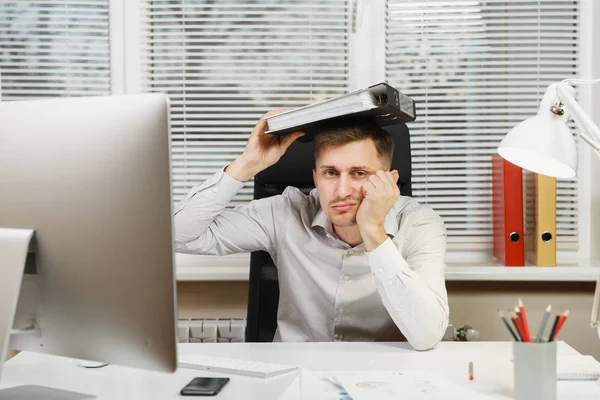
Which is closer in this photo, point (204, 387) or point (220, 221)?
point (204, 387)

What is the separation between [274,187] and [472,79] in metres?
0.94

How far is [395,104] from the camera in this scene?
149cm

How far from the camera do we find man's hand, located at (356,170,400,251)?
1.54 meters

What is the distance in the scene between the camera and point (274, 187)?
6.55 ft

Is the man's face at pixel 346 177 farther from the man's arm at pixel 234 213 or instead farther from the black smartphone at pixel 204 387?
the black smartphone at pixel 204 387

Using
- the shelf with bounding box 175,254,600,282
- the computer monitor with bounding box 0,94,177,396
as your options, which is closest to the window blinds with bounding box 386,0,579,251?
the shelf with bounding box 175,254,600,282

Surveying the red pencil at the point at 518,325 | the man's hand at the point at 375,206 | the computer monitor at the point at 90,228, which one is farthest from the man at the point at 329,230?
the computer monitor at the point at 90,228

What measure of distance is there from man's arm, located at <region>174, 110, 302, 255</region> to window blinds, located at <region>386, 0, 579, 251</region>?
771 millimetres

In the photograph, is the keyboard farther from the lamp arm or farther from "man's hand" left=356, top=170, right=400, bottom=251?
the lamp arm

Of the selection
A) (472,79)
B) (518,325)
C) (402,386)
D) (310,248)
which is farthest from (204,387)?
(472,79)

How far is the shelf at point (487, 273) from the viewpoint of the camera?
223 centimetres

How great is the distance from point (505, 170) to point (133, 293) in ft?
5.31

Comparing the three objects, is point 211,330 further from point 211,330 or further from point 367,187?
point 367,187

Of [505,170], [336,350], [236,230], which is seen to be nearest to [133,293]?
[336,350]
